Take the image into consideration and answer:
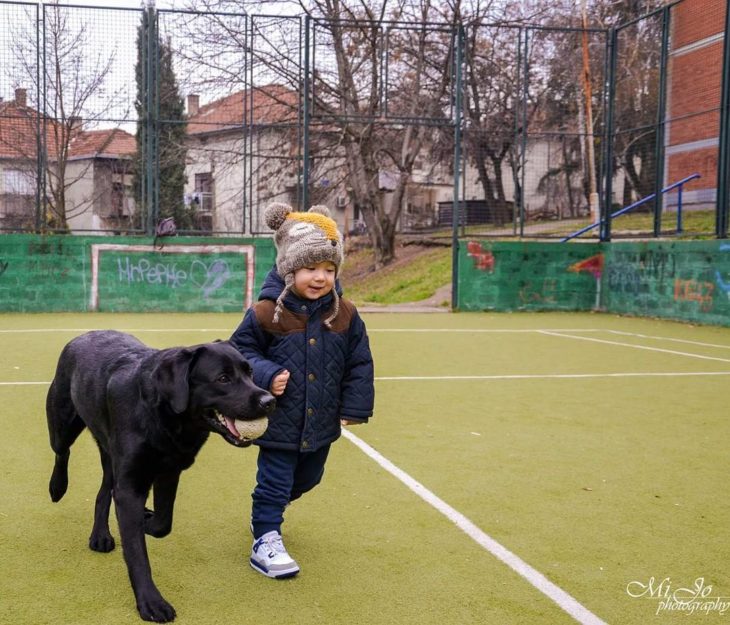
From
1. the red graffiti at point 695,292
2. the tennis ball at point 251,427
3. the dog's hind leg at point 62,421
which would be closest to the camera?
the tennis ball at point 251,427

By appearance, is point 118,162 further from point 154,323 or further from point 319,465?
point 319,465

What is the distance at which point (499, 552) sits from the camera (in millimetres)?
4008

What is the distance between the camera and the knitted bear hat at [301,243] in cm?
396

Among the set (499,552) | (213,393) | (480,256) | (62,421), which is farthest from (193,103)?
(213,393)

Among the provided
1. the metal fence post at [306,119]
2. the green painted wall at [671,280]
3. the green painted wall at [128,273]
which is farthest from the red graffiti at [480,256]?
the green painted wall at [128,273]

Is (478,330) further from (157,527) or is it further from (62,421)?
(157,527)

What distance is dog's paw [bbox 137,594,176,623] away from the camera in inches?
126

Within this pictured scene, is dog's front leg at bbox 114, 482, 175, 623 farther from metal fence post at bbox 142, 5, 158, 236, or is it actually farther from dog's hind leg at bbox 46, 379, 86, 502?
metal fence post at bbox 142, 5, 158, 236

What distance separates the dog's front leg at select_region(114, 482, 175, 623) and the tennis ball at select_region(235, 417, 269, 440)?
500 millimetres

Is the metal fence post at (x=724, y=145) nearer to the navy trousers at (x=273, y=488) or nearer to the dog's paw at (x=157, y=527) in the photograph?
the navy trousers at (x=273, y=488)

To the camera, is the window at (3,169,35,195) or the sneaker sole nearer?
the sneaker sole

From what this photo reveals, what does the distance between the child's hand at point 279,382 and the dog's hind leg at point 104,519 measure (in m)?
0.90

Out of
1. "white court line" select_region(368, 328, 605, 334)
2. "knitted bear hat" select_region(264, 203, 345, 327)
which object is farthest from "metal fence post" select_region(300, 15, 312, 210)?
"knitted bear hat" select_region(264, 203, 345, 327)

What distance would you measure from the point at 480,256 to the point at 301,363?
1551 centimetres
